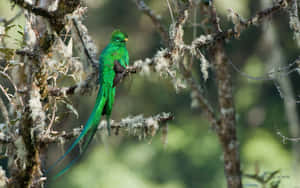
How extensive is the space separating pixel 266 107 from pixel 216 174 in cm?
153

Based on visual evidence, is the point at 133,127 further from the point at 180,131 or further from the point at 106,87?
the point at 180,131

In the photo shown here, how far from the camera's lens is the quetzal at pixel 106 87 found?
6.50 ft

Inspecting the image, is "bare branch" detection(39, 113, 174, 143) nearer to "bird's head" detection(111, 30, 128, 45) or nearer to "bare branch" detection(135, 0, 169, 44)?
"bare branch" detection(135, 0, 169, 44)

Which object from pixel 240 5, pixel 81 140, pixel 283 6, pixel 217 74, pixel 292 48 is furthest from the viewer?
pixel 292 48

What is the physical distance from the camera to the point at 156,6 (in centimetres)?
694

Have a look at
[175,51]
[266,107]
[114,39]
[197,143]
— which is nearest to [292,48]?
[266,107]

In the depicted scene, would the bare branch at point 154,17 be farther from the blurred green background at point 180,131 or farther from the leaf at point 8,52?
the blurred green background at point 180,131

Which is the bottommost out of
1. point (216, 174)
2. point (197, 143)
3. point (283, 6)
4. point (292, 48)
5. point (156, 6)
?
point (216, 174)

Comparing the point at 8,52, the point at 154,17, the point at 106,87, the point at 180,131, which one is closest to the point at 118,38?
the point at 106,87

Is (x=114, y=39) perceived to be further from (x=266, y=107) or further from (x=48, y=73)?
(x=266, y=107)

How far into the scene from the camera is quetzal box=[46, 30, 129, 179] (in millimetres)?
1980

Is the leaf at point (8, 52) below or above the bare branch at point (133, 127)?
above

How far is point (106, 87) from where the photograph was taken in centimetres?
223

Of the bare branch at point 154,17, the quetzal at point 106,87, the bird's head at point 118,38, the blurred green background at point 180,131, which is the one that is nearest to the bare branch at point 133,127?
the quetzal at point 106,87
